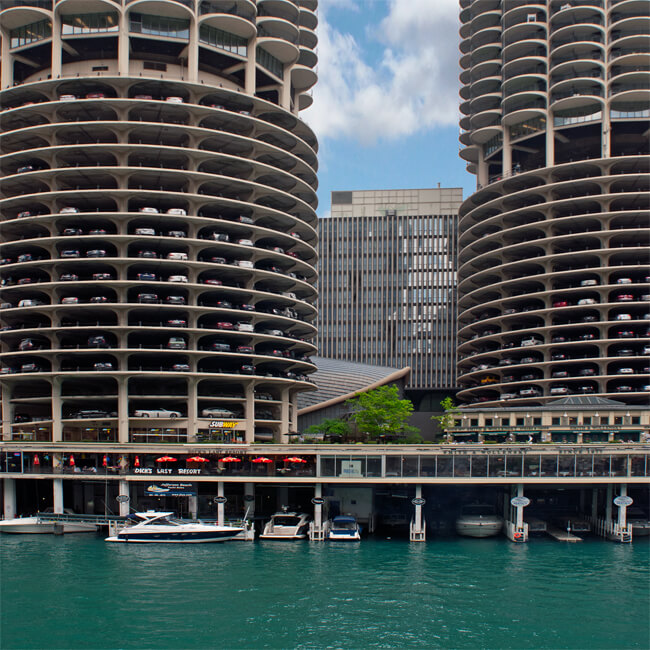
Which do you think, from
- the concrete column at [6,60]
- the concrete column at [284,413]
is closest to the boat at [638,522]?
the concrete column at [284,413]

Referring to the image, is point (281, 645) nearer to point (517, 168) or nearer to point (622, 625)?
point (622, 625)

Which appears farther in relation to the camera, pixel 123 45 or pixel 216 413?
pixel 216 413

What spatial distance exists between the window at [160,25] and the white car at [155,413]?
5458 centimetres

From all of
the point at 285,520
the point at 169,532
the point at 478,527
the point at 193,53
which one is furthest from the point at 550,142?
the point at 169,532

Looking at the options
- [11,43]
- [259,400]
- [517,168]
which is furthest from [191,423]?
[517,168]

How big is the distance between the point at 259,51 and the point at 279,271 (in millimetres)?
35603

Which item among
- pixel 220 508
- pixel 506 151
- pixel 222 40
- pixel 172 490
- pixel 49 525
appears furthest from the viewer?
pixel 506 151

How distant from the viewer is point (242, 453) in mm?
94250

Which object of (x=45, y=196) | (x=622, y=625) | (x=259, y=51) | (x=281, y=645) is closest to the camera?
(x=281, y=645)

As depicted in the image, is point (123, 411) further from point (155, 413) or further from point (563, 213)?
point (563, 213)

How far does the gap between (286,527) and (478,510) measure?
867 inches

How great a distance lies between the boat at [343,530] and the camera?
84.1 m

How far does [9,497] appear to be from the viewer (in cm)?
10062

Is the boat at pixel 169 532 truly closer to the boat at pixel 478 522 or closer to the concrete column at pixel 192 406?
the boat at pixel 478 522
